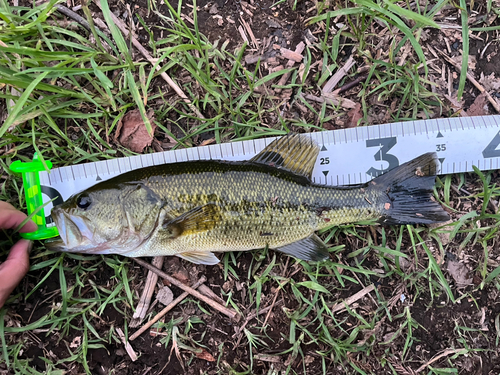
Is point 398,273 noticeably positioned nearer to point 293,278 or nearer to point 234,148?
point 293,278

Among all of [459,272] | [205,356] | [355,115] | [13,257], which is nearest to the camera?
[13,257]

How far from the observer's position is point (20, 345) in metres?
3.16

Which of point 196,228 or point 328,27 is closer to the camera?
point 196,228

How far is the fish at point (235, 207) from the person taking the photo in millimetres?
2871

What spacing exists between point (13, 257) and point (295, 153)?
2.92 m

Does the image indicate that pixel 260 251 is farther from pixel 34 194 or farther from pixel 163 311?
pixel 34 194

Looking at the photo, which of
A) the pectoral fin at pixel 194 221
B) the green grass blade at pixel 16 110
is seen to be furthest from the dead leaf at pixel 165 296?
the green grass blade at pixel 16 110

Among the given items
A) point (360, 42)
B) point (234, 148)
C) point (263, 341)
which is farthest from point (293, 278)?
point (360, 42)

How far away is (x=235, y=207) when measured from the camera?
2932 mm

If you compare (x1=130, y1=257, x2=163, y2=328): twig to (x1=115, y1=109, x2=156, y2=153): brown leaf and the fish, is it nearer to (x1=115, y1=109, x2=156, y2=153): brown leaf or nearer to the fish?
the fish

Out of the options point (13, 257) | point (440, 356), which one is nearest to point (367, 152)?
point (440, 356)

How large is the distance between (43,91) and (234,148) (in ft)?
6.79

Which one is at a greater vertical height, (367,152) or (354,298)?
(367,152)

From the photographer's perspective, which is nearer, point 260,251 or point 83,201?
point 83,201
